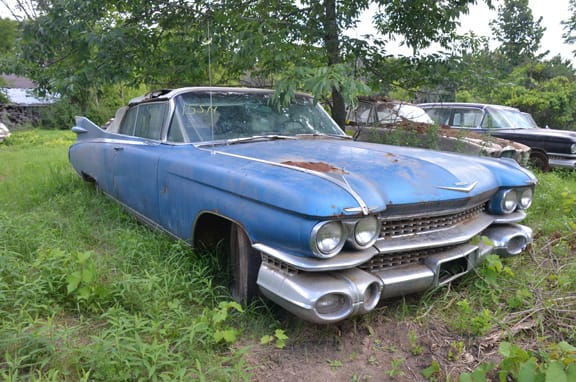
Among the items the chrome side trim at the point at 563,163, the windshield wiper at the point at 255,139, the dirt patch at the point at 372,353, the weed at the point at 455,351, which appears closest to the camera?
the dirt patch at the point at 372,353

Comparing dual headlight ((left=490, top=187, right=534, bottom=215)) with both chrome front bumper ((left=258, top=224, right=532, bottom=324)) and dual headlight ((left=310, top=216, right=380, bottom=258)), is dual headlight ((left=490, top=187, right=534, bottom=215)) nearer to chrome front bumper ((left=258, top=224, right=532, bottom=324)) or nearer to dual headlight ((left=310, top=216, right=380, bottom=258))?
chrome front bumper ((left=258, top=224, right=532, bottom=324))

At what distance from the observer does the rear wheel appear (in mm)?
8268

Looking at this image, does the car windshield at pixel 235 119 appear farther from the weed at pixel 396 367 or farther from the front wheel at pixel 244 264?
the weed at pixel 396 367

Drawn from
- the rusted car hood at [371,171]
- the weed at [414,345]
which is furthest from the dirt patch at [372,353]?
the rusted car hood at [371,171]

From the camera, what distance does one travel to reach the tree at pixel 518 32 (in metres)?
38.2

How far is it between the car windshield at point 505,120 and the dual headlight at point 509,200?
616cm

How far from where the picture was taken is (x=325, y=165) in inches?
103

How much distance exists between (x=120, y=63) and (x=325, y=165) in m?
4.15

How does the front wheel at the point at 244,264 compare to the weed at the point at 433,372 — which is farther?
the front wheel at the point at 244,264

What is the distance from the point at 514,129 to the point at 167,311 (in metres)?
8.46

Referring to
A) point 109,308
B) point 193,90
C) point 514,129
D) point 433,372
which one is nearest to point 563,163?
point 514,129

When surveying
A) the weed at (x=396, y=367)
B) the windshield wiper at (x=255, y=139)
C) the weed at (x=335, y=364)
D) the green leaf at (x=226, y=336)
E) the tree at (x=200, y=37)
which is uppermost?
the tree at (x=200, y=37)

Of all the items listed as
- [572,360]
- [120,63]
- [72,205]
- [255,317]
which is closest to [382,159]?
[255,317]

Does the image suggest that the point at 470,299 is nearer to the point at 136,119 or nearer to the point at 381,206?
the point at 381,206
